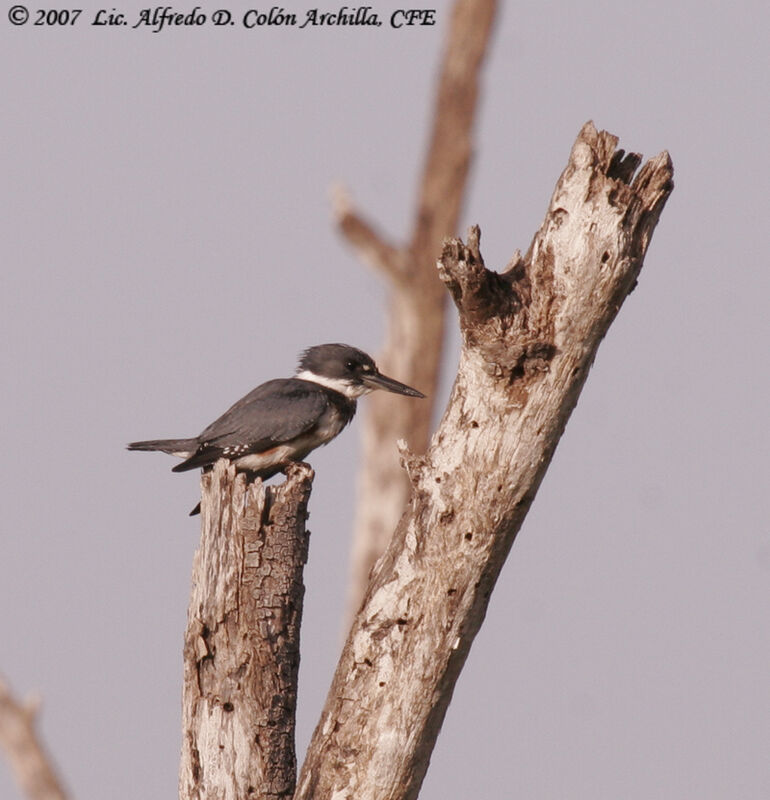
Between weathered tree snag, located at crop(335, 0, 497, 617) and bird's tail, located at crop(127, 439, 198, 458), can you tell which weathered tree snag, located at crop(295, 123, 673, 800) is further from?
weathered tree snag, located at crop(335, 0, 497, 617)

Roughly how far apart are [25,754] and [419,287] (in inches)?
215

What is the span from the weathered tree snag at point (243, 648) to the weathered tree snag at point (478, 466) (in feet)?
1.01

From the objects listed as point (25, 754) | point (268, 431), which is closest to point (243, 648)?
point (268, 431)

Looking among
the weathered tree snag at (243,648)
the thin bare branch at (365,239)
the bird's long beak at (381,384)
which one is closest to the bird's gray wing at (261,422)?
the bird's long beak at (381,384)

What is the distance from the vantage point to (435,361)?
12.6m

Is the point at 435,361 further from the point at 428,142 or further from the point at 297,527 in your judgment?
the point at 297,527

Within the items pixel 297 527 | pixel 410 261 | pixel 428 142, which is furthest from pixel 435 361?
pixel 297 527

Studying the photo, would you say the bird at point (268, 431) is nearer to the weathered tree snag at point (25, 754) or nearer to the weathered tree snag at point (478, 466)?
the weathered tree snag at point (478, 466)

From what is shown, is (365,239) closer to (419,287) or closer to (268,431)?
(419,287)

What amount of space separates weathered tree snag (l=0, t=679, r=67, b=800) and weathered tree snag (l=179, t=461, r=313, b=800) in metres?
5.22

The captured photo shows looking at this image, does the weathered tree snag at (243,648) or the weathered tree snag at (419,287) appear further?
the weathered tree snag at (419,287)

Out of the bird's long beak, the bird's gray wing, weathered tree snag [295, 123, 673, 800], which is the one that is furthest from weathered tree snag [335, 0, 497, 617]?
weathered tree snag [295, 123, 673, 800]

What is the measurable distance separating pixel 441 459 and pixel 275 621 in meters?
1.05

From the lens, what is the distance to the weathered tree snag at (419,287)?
38.8ft
